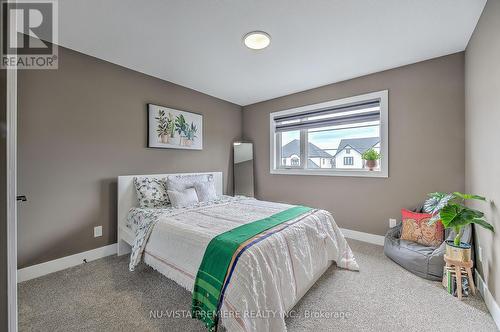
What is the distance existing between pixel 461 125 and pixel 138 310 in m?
3.71

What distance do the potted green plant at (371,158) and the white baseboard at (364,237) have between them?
0.94 metres

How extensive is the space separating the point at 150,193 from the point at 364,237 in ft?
9.89

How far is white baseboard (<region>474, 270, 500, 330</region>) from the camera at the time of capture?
151cm

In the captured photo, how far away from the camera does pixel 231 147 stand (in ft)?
14.1

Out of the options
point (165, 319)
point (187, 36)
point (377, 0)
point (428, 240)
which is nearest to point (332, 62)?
point (377, 0)

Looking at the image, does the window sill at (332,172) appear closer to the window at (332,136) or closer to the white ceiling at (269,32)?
the window at (332,136)

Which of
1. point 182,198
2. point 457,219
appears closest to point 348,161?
point 457,219

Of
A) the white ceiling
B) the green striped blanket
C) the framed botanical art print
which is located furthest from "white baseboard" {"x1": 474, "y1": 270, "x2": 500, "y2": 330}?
the framed botanical art print

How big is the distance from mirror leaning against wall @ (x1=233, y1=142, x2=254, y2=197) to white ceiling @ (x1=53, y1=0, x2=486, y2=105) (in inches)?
61.3

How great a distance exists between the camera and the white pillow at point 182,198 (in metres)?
2.70

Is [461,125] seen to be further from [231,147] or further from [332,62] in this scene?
[231,147]

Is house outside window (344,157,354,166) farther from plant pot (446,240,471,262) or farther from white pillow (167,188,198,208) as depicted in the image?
white pillow (167,188,198,208)

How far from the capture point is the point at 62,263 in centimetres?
231

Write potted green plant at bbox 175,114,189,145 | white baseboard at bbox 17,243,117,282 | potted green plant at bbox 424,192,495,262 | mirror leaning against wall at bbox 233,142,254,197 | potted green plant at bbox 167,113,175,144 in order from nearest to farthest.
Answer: potted green plant at bbox 424,192,495,262, white baseboard at bbox 17,243,117,282, potted green plant at bbox 167,113,175,144, potted green plant at bbox 175,114,189,145, mirror leaning against wall at bbox 233,142,254,197
